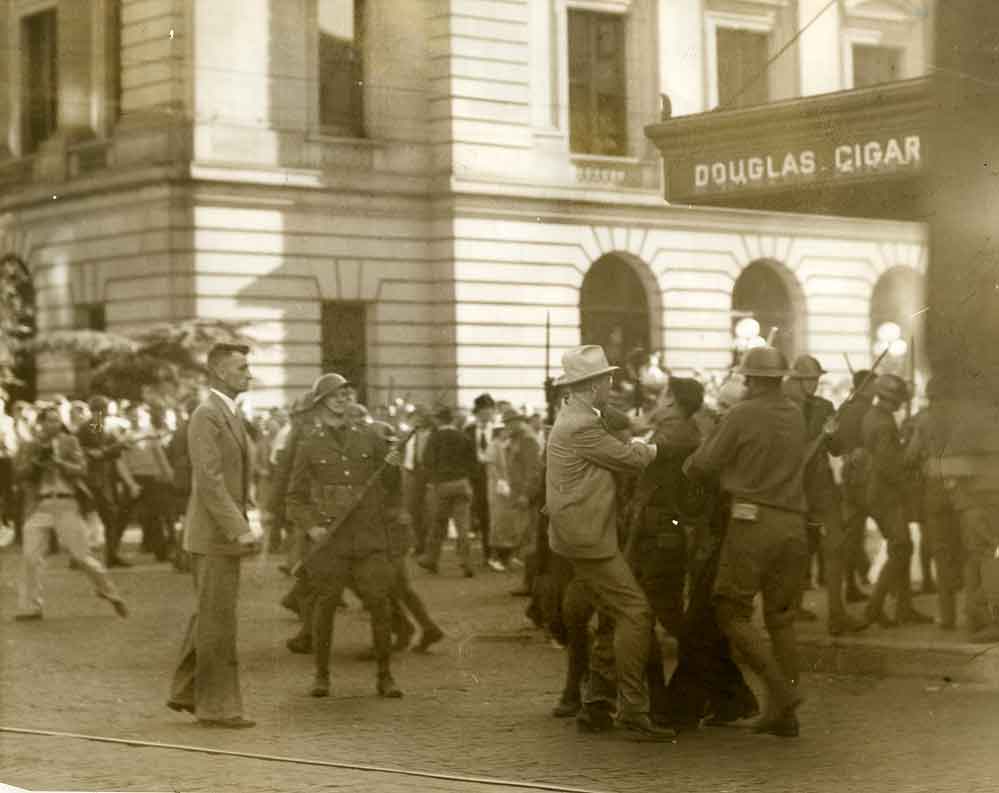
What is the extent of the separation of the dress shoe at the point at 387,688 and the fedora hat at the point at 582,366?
2522 millimetres

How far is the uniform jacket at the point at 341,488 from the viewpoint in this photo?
12.4m

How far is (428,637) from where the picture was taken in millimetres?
14227

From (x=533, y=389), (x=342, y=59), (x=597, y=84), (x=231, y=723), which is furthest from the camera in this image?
(x=533, y=389)

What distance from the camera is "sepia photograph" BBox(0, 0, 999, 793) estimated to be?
10.5 metres

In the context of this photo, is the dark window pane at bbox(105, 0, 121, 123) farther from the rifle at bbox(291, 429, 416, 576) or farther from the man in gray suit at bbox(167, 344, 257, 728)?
the man in gray suit at bbox(167, 344, 257, 728)

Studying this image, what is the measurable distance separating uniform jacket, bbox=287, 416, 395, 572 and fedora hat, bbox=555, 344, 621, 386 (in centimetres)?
219

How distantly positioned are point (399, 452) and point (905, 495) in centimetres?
351

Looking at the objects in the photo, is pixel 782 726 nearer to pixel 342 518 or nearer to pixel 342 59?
pixel 342 518

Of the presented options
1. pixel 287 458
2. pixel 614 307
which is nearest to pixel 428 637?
pixel 287 458

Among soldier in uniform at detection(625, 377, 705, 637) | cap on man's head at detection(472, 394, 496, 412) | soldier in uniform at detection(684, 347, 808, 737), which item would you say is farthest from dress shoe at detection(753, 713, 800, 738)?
cap on man's head at detection(472, 394, 496, 412)

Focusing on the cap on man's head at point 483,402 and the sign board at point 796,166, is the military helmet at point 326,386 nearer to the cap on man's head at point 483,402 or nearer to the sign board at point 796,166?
the sign board at point 796,166

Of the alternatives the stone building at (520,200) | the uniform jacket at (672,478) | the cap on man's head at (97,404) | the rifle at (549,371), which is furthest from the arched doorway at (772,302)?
the cap on man's head at (97,404)

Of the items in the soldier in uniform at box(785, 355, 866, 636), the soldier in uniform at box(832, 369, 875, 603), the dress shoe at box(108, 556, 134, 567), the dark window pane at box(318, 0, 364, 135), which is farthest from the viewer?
the dress shoe at box(108, 556, 134, 567)

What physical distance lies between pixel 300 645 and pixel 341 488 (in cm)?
229
